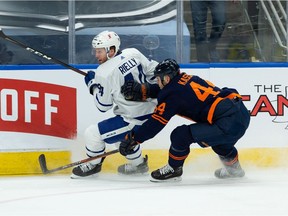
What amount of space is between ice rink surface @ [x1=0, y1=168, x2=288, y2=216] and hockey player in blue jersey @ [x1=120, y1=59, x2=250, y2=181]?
27cm

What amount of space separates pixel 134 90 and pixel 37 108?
0.79 meters

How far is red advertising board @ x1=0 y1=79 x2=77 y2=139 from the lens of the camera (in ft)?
20.2

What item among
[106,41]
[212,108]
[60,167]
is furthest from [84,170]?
[212,108]

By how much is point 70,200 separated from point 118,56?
1.14 metres

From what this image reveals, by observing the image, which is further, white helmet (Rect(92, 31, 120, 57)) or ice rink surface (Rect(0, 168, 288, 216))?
white helmet (Rect(92, 31, 120, 57))

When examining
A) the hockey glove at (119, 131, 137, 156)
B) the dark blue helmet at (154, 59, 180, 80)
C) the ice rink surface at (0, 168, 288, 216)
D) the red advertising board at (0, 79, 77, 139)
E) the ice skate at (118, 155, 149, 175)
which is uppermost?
the dark blue helmet at (154, 59, 180, 80)

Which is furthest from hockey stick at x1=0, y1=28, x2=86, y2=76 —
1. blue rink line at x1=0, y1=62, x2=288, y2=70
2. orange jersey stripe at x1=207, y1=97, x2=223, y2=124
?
orange jersey stripe at x1=207, y1=97, x2=223, y2=124

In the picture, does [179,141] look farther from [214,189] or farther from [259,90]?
[259,90]

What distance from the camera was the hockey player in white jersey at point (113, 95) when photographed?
5793mm

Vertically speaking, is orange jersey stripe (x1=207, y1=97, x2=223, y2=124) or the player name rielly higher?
the player name rielly

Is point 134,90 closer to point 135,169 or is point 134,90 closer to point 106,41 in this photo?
point 106,41

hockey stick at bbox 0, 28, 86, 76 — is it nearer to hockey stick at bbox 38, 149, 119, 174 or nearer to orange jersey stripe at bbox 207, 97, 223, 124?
hockey stick at bbox 38, 149, 119, 174

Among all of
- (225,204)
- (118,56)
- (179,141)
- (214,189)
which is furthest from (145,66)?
(225,204)

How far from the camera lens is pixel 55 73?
6.22m
